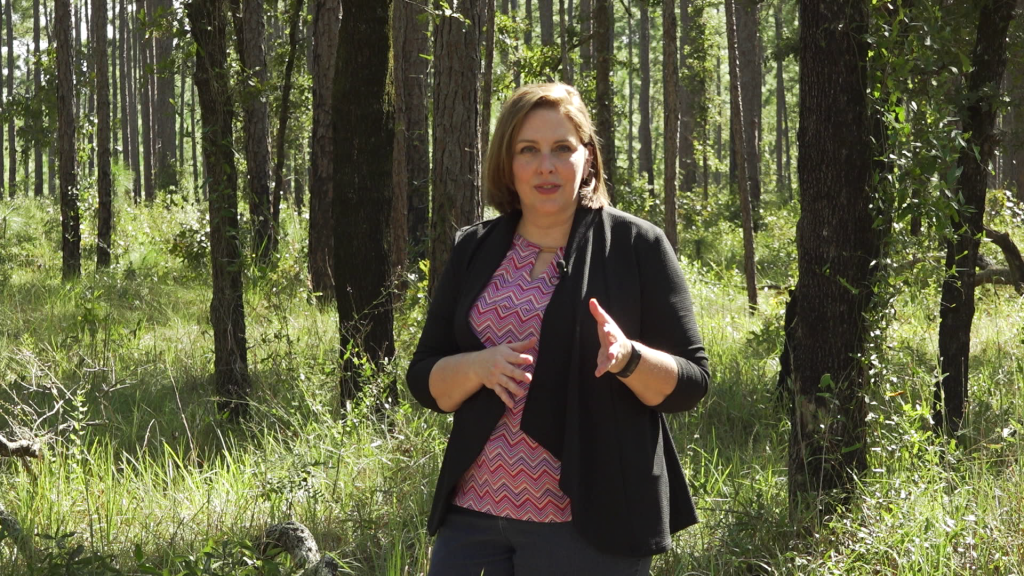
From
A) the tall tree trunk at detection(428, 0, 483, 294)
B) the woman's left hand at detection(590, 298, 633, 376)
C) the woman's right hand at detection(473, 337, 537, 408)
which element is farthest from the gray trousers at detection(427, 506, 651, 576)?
the tall tree trunk at detection(428, 0, 483, 294)

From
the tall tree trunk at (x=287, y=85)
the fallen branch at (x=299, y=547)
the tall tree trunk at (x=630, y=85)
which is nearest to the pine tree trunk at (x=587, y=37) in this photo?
the tall tree trunk at (x=630, y=85)

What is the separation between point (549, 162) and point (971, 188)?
3.84 meters

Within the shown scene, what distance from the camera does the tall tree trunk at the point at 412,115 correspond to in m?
10.3

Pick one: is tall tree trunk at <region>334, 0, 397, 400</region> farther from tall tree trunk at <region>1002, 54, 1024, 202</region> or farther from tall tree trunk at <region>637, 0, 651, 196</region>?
tall tree trunk at <region>637, 0, 651, 196</region>

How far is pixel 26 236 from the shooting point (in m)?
17.7

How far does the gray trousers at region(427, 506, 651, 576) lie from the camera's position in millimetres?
2264

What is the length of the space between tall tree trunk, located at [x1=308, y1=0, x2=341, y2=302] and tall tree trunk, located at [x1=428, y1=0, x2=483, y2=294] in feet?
6.95

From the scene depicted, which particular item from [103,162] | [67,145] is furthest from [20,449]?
[103,162]

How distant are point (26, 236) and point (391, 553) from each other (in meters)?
16.6

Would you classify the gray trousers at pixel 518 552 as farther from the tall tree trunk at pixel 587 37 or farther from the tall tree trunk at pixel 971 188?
the tall tree trunk at pixel 587 37

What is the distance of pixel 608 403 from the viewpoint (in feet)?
7.48

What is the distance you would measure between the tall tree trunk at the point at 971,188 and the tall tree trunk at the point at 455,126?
3579 mm

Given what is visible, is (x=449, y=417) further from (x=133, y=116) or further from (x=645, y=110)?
(x=133, y=116)

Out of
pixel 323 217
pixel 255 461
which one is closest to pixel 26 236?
pixel 323 217
